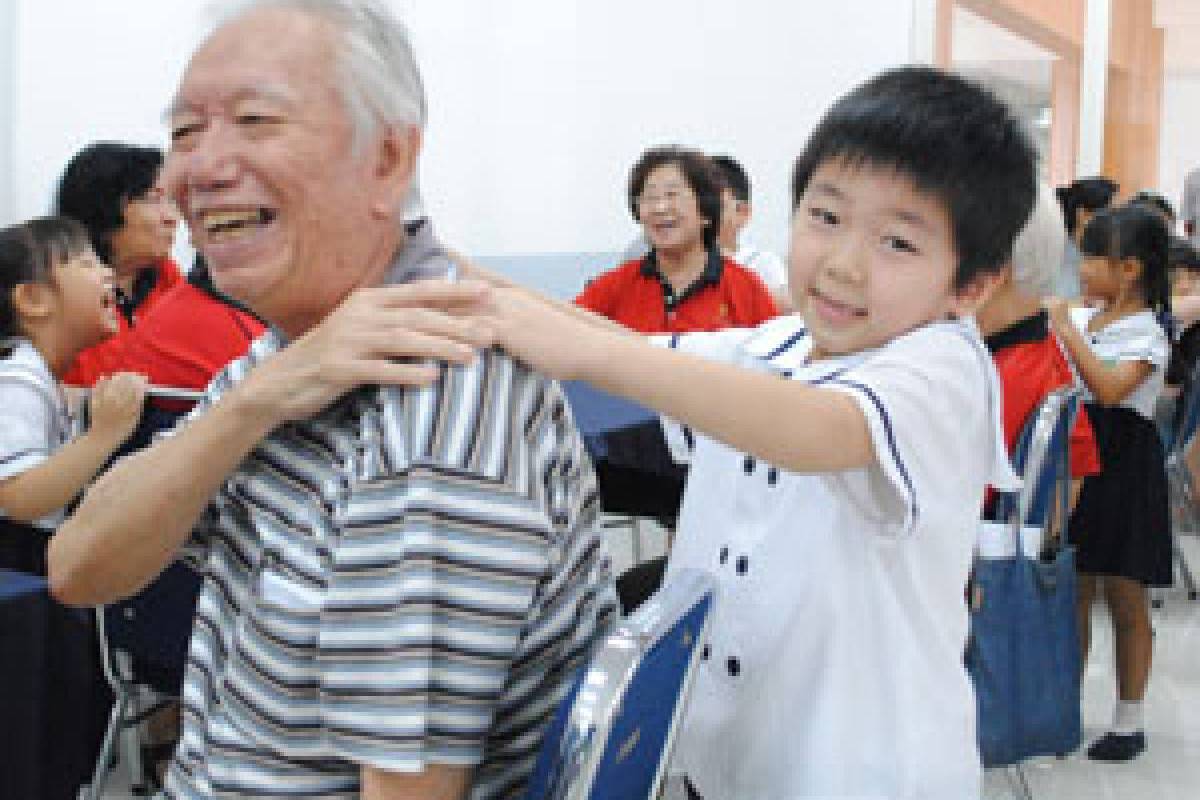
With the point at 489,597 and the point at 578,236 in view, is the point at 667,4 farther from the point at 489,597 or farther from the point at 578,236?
the point at 489,597

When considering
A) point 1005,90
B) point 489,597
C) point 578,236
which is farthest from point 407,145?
point 578,236

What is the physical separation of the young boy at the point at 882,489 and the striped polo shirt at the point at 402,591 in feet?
0.75

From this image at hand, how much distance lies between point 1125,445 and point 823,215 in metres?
2.40

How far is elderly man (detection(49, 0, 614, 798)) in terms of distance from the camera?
0.87 m

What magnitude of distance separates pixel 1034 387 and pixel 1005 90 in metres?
1.06

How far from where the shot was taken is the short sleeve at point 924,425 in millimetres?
1099

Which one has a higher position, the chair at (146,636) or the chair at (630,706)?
the chair at (630,706)

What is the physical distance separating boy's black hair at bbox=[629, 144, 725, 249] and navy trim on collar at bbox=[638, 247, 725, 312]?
0.28 feet

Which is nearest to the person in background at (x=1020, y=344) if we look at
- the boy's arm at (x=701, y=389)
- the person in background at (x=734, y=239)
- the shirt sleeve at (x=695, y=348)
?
the shirt sleeve at (x=695, y=348)

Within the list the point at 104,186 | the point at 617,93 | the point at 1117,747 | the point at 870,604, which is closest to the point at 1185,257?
the point at 1117,747

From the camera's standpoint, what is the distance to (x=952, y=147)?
1.19 m

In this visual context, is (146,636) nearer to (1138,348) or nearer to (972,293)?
(972,293)

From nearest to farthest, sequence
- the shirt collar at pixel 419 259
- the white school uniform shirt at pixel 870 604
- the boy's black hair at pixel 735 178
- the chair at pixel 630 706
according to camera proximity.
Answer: the chair at pixel 630 706 < the shirt collar at pixel 419 259 < the white school uniform shirt at pixel 870 604 < the boy's black hair at pixel 735 178

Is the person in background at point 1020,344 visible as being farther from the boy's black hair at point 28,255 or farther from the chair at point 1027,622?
the boy's black hair at point 28,255
